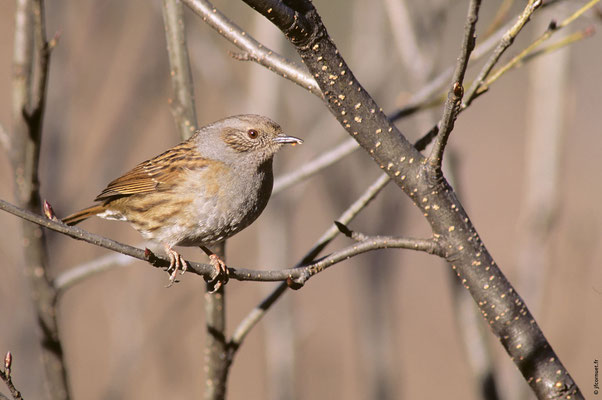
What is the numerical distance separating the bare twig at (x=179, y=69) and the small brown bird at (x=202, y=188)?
132 mm

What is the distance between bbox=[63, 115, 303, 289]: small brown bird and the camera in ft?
12.0

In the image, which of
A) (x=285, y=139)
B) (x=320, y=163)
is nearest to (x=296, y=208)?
(x=285, y=139)

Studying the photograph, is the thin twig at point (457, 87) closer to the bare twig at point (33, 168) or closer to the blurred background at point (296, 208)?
the blurred background at point (296, 208)

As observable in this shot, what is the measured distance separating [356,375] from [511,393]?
5169 millimetres

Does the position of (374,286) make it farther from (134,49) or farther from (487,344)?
(134,49)

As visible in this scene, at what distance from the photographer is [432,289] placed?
1037 cm

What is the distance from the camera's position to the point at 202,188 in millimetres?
3752

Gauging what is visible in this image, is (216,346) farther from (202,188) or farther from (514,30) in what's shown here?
(514,30)

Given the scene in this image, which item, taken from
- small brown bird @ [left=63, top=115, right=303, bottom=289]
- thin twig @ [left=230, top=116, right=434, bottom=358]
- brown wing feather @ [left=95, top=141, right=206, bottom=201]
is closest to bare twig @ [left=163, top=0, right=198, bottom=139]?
small brown bird @ [left=63, top=115, right=303, bottom=289]

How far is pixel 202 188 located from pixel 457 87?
6.10 feet

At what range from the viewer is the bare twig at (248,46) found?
267 centimetres

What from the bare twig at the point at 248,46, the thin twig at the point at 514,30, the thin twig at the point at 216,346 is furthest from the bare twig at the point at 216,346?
the thin twig at the point at 514,30

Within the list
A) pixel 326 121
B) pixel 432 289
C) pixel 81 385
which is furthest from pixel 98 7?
pixel 432 289

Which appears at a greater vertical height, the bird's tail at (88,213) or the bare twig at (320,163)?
the bird's tail at (88,213)
